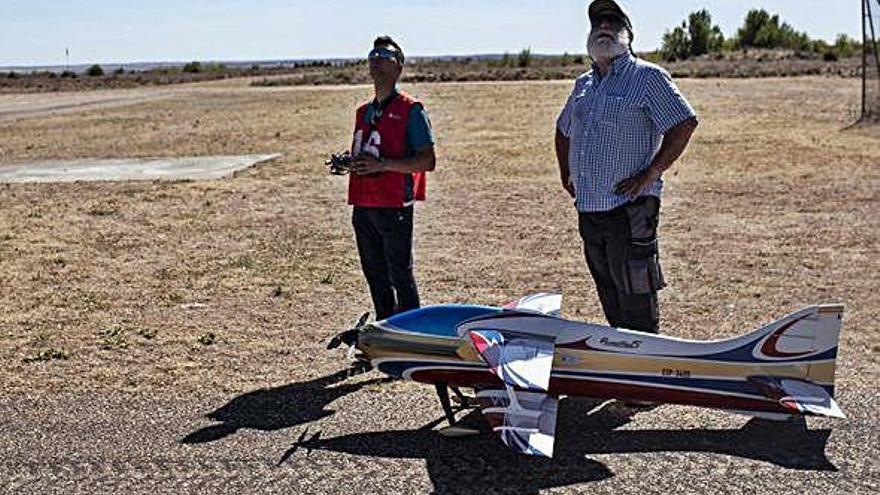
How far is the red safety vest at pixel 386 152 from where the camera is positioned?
248 inches

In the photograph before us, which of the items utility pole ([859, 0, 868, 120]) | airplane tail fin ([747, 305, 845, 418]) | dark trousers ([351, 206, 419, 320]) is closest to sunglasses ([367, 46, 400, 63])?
dark trousers ([351, 206, 419, 320])

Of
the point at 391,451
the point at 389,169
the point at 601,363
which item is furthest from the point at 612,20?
the point at 391,451

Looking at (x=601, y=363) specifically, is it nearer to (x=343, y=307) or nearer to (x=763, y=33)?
(x=343, y=307)

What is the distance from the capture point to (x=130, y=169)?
60.5ft

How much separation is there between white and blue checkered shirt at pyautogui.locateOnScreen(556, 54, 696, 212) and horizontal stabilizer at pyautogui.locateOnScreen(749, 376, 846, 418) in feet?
3.78

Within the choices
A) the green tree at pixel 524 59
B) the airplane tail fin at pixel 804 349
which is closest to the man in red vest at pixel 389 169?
the airplane tail fin at pixel 804 349

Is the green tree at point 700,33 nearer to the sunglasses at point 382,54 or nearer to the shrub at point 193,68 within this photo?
the shrub at point 193,68

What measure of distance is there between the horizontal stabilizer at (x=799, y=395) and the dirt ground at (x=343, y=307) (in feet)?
0.77

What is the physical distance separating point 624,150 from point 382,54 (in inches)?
60.7

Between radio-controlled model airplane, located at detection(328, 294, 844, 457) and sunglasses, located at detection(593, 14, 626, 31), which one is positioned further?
sunglasses, located at detection(593, 14, 626, 31)

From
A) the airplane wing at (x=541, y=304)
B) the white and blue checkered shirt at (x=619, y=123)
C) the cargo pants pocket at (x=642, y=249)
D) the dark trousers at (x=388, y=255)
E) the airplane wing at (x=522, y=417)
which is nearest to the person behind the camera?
the airplane wing at (x=522, y=417)

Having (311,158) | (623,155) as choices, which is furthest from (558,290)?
(311,158)

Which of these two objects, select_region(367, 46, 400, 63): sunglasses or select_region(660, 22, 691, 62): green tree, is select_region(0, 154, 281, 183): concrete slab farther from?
select_region(660, 22, 691, 62): green tree

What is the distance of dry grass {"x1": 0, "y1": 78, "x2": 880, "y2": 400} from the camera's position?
7298 mm
